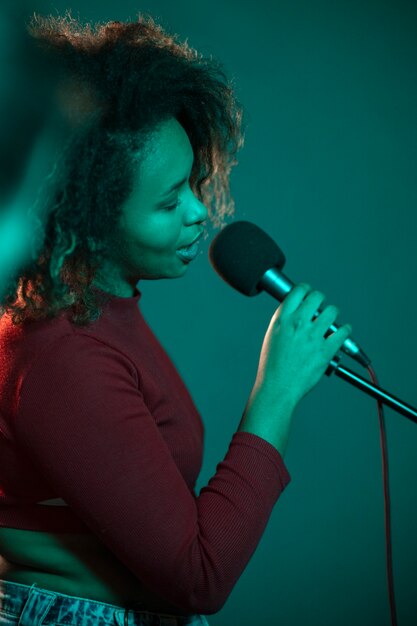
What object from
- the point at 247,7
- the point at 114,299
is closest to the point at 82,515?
the point at 114,299

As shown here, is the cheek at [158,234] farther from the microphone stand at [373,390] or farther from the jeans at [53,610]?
the jeans at [53,610]

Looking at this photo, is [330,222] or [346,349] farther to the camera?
[330,222]

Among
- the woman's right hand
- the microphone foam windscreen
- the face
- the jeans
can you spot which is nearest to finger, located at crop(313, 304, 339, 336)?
the woman's right hand

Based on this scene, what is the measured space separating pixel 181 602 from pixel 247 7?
1.56 metres

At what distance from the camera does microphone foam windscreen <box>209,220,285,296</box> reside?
3.30 ft

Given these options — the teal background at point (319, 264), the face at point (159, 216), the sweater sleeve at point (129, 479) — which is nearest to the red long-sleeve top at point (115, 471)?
the sweater sleeve at point (129, 479)

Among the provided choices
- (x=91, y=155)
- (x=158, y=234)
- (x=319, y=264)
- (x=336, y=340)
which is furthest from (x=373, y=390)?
(x=319, y=264)

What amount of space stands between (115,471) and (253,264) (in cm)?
33

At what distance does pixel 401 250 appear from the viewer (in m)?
2.11

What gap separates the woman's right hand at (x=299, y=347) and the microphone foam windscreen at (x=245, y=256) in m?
0.07

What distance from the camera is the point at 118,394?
0.87 meters

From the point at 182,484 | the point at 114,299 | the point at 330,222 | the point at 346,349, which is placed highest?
the point at 330,222

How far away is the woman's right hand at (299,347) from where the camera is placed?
0.94 m

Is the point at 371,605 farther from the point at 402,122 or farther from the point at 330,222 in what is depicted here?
the point at 402,122
